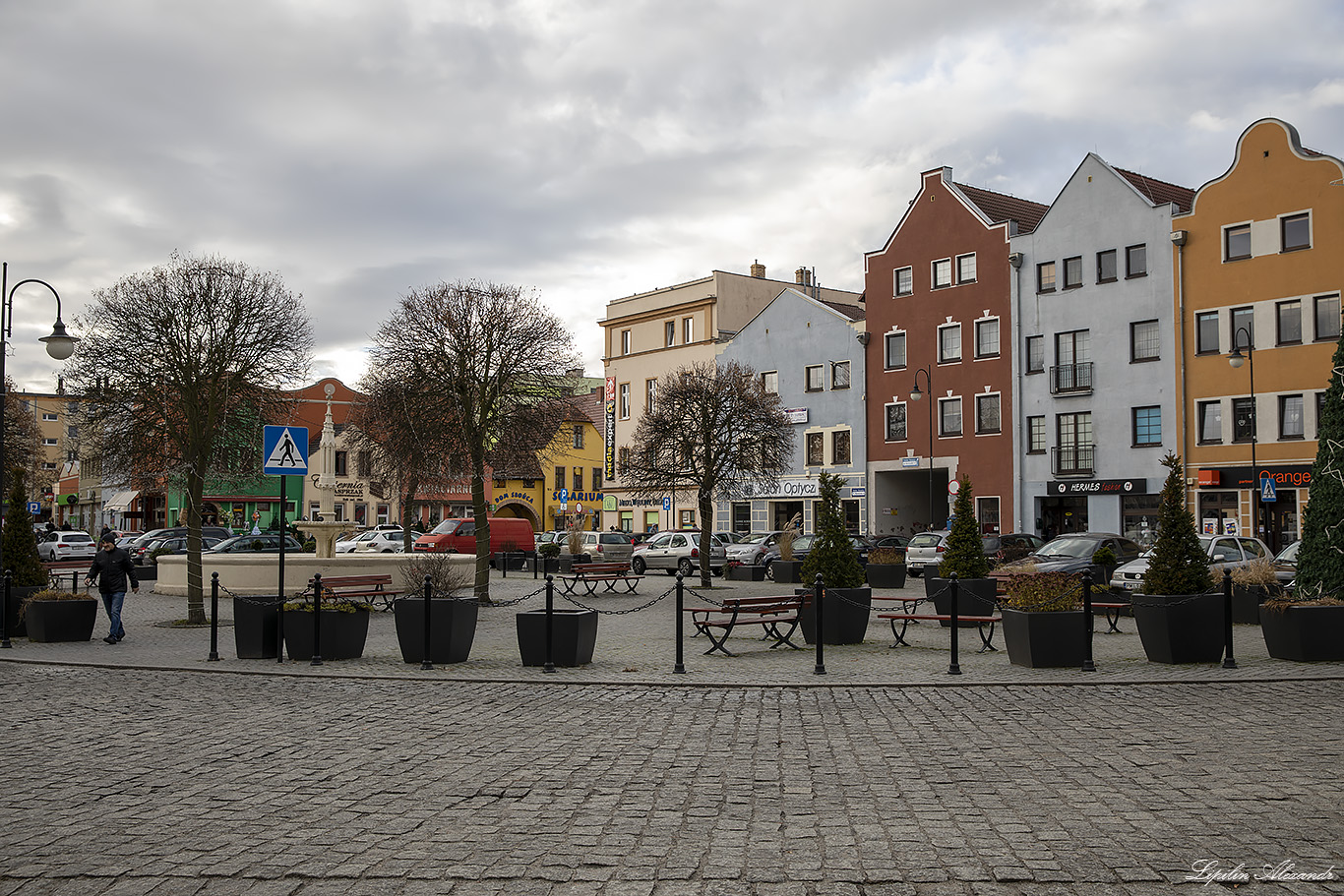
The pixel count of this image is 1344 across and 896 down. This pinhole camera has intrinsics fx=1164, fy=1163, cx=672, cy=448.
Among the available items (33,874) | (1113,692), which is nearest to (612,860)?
(33,874)

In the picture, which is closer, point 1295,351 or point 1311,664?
point 1311,664

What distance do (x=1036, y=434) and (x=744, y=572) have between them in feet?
57.6

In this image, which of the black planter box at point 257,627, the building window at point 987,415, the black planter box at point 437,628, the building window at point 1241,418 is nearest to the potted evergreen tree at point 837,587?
the black planter box at point 437,628

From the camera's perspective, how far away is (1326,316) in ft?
129

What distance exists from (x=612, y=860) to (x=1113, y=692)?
7.80 m

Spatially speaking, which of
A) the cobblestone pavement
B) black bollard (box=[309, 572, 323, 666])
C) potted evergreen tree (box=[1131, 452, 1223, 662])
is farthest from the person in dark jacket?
potted evergreen tree (box=[1131, 452, 1223, 662])

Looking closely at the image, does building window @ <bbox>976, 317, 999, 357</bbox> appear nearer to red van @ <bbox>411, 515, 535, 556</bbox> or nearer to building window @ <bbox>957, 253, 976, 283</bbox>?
building window @ <bbox>957, 253, 976, 283</bbox>

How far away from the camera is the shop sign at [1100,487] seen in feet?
143

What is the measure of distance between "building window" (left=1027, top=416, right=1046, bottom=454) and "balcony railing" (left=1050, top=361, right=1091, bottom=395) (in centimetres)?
142

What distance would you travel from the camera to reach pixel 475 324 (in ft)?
84.4

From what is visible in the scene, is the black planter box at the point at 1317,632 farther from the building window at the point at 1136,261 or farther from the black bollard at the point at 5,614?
the building window at the point at 1136,261

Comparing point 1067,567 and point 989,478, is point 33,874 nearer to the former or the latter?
point 1067,567

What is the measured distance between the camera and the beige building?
67.9 m

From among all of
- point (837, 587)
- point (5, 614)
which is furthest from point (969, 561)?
point (5, 614)
